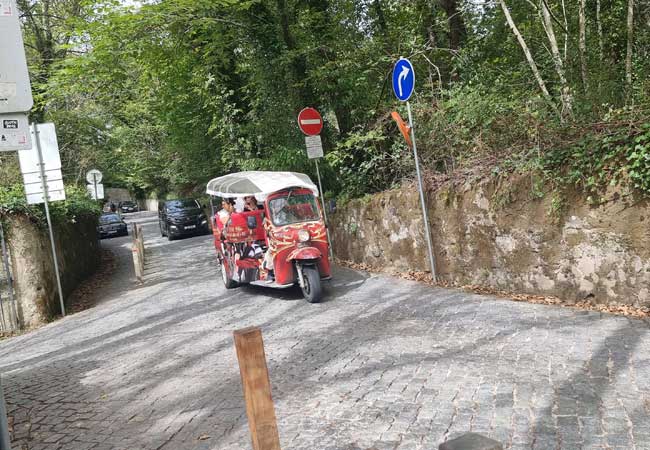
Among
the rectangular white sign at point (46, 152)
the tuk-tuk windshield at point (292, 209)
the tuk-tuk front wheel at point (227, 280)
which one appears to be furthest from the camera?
the rectangular white sign at point (46, 152)

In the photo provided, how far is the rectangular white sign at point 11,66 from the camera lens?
10.5ft

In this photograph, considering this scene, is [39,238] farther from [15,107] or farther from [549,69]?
[549,69]

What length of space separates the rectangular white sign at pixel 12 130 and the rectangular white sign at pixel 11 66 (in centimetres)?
11

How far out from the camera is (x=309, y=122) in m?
11.4

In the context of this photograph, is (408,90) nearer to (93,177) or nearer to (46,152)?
(46,152)

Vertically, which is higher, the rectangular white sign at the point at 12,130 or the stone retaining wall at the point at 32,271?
the rectangular white sign at the point at 12,130

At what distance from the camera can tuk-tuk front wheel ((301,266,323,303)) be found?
849 centimetres

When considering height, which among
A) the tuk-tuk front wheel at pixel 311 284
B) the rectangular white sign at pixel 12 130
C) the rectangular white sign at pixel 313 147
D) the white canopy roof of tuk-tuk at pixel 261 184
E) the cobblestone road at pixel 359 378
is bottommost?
the cobblestone road at pixel 359 378

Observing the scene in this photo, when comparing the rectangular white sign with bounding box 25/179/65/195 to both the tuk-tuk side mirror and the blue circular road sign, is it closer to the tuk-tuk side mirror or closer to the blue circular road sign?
the tuk-tuk side mirror

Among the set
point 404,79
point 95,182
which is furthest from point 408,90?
point 95,182

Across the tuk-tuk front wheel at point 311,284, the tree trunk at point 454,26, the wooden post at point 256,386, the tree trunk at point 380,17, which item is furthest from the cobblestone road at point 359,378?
the tree trunk at point 380,17

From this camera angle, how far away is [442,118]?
952 centimetres

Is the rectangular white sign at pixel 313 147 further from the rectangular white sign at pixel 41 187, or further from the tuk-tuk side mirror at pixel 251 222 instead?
the rectangular white sign at pixel 41 187

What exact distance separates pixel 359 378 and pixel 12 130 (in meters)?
3.51
